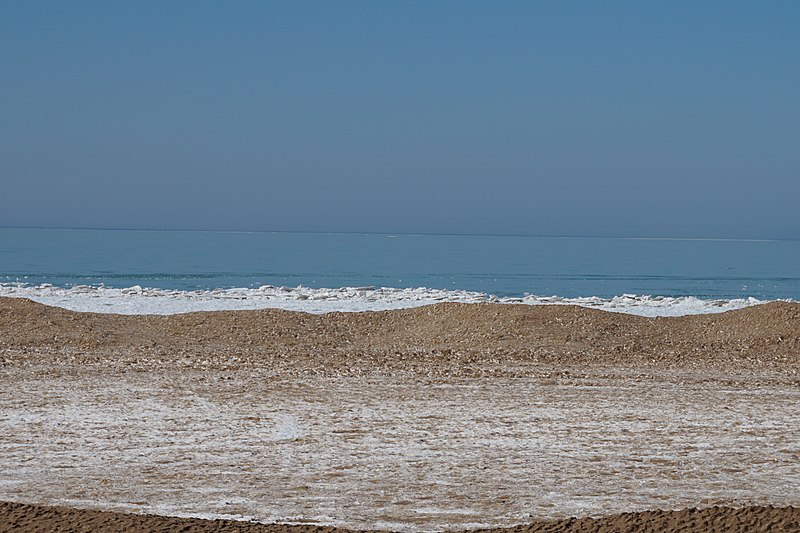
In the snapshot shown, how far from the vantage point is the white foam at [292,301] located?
75.6 ft

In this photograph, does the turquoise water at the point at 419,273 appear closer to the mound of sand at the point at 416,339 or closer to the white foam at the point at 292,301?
the white foam at the point at 292,301

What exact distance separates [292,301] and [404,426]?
16.4m

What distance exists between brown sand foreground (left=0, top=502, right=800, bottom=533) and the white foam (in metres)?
17.0

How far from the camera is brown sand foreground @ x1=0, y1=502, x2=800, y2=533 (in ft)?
14.7

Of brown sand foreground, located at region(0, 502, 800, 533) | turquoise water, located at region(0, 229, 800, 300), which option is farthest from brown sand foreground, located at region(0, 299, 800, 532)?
turquoise water, located at region(0, 229, 800, 300)

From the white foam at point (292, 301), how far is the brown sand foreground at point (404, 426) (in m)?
5.81

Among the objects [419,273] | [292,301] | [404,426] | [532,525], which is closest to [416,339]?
[404,426]

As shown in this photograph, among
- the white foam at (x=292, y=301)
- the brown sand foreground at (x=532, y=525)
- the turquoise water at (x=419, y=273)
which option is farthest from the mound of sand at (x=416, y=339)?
the turquoise water at (x=419, y=273)

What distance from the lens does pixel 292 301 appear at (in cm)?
2508

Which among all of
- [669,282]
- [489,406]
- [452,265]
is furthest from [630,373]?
[452,265]

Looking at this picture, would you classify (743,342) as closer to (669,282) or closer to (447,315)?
(447,315)

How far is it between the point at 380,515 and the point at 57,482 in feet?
8.14

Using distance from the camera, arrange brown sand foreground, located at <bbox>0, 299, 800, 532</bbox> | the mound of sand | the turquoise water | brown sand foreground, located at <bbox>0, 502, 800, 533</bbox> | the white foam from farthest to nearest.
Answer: the turquoise water, the white foam, the mound of sand, brown sand foreground, located at <bbox>0, 299, 800, 532</bbox>, brown sand foreground, located at <bbox>0, 502, 800, 533</bbox>

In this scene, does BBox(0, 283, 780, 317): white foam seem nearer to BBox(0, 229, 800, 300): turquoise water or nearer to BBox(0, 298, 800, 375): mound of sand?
BBox(0, 298, 800, 375): mound of sand
